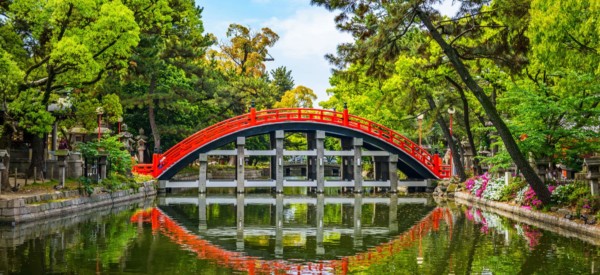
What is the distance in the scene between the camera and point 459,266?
13242 millimetres

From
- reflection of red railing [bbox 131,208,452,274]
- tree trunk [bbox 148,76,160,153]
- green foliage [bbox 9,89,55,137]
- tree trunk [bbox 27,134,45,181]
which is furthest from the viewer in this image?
tree trunk [bbox 148,76,160,153]

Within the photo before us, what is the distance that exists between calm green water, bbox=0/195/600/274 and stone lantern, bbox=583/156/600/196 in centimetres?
188

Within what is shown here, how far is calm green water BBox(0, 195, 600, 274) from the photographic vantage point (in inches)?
512

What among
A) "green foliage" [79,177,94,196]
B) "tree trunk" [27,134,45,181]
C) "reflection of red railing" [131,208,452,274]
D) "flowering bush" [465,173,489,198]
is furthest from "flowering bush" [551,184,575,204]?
"tree trunk" [27,134,45,181]

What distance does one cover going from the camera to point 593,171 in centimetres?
1866

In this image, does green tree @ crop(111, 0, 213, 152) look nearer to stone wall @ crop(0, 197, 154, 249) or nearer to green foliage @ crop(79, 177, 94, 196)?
green foliage @ crop(79, 177, 94, 196)

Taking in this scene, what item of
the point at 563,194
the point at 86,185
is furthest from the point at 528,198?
the point at 86,185

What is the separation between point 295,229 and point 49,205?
8479 millimetres

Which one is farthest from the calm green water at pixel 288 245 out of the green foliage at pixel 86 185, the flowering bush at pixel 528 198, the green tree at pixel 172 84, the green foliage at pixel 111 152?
the green tree at pixel 172 84

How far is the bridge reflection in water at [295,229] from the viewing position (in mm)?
14109

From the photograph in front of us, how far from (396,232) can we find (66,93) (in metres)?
17.3

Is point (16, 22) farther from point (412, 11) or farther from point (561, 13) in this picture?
point (561, 13)

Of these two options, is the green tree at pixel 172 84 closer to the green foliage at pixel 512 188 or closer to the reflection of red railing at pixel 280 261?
the green foliage at pixel 512 188

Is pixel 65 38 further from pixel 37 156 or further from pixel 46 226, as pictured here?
pixel 46 226
